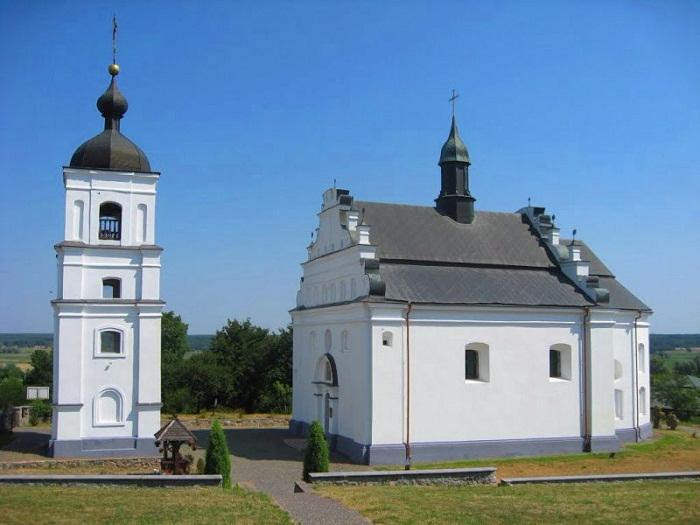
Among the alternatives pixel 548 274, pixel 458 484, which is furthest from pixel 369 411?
pixel 548 274

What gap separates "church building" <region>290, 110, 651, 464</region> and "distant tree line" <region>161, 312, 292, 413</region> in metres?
12.3

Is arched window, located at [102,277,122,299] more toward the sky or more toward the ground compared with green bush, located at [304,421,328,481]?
more toward the sky

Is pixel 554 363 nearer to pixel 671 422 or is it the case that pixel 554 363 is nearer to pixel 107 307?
pixel 671 422

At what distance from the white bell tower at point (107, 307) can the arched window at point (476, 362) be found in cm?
1190

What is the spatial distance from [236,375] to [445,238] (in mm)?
20712

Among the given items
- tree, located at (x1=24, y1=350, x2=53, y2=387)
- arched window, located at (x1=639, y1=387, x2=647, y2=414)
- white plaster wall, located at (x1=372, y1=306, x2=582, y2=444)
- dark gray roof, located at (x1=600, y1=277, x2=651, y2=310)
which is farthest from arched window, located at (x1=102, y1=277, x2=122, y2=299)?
tree, located at (x1=24, y1=350, x2=53, y2=387)

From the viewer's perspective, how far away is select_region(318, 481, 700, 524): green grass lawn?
15.1m

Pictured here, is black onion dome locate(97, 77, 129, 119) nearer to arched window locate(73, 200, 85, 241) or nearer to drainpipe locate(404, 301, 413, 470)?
arched window locate(73, 200, 85, 241)

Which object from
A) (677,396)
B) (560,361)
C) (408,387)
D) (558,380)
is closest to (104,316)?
(408,387)

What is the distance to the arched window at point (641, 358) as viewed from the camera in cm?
3416

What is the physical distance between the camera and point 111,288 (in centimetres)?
2748

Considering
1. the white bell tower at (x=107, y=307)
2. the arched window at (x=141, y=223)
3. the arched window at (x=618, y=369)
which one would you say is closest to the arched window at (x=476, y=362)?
the arched window at (x=618, y=369)

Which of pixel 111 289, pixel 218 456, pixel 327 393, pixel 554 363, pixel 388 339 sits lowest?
pixel 218 456

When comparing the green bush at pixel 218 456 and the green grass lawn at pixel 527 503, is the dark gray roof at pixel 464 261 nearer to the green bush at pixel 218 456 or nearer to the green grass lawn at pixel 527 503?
the green bush at pixel 218 456
